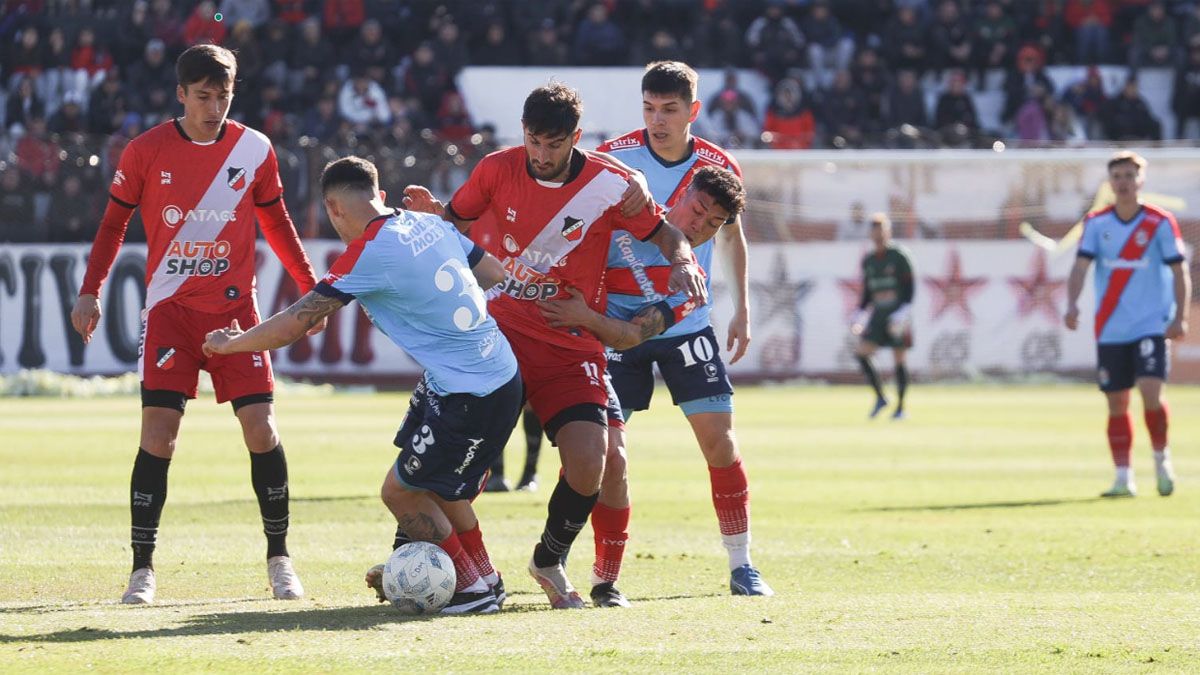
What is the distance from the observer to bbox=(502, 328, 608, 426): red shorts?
7391 mm

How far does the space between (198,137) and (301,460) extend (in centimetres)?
781

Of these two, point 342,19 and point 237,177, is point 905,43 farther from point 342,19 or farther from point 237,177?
point 237,177

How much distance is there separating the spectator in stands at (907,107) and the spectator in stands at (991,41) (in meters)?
1.92

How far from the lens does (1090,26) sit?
31719 millimetres

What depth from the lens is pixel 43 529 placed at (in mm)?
10125

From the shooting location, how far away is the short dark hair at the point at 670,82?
26.4 ft

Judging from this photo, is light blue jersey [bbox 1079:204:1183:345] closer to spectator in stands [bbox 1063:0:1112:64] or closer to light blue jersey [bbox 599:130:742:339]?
light blue jersey [bbox 599:130:742:339]

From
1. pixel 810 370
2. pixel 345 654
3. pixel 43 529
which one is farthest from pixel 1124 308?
pixel 810 370

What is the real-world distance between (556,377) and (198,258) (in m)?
1.71

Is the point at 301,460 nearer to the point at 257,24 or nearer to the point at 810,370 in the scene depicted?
the point at 810,370

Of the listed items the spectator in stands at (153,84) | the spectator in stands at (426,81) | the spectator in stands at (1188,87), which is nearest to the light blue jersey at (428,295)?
the spectator in stands at (153,84)

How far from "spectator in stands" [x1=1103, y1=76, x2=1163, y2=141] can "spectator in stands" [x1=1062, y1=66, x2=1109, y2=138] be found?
9.6 inches

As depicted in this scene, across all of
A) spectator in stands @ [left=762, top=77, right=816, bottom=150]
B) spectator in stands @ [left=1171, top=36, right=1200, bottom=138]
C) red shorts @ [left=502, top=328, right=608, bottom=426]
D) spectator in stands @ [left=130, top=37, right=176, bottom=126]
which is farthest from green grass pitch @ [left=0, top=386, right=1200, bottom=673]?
spectator in stands @ [left=1171, top=36, right=1200, bottom=138]

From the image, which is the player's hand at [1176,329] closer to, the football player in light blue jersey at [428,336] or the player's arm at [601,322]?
the player's arm at [601,322]
